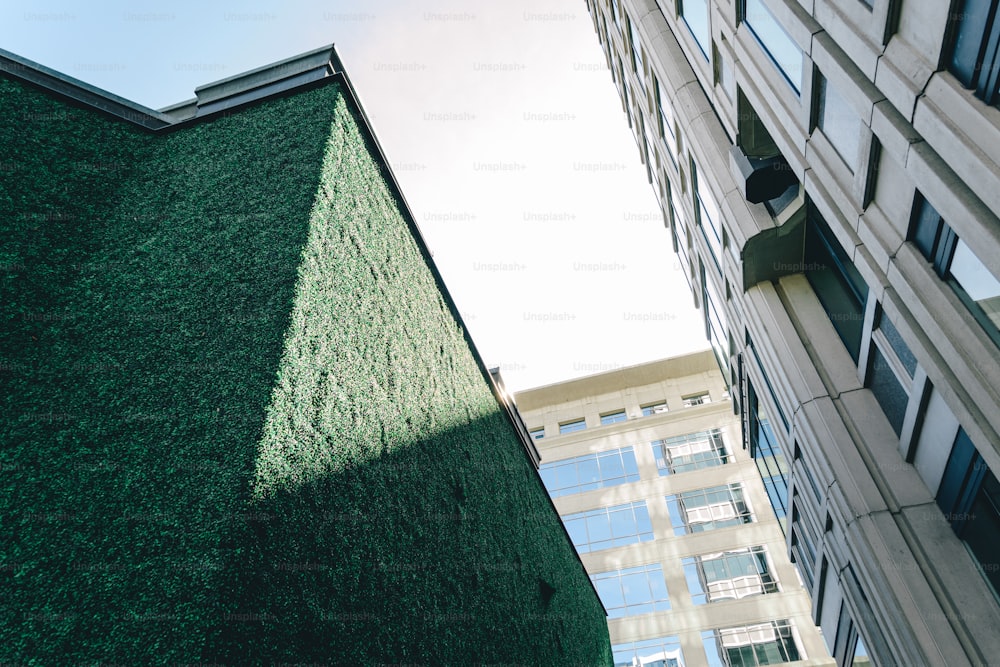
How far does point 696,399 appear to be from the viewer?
127ft

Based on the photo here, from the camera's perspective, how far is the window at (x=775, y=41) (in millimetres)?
8438

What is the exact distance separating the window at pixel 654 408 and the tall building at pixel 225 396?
103ft

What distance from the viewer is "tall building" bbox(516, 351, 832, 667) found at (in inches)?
1086

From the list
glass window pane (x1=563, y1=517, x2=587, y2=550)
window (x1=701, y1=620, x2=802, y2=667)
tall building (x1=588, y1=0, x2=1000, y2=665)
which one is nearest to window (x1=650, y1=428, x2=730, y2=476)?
glass window pane (x1=563, y1=517, x2=587, y2=550)

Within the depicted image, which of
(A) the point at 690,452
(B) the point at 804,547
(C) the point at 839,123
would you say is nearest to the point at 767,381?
(B) the point at 804,547

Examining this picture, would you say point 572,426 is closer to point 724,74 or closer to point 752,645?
point 752,645

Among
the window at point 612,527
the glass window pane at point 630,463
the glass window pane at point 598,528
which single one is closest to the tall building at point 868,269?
the window at point 612,527

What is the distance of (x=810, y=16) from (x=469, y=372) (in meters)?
7.51

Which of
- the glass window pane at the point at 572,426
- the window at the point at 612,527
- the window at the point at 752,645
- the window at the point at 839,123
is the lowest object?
the window at the point at 752,645

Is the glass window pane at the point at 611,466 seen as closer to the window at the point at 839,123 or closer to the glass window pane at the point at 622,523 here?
the glass window pane at the point at 622,523

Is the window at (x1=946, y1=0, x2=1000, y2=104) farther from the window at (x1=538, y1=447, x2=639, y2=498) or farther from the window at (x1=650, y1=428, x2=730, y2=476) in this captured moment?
the window at (x1=538, y1=447, x2=639, y2=498)

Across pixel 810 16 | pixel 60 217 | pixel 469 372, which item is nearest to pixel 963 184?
pixel 810 16

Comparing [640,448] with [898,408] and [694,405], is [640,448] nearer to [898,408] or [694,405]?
[694,405]

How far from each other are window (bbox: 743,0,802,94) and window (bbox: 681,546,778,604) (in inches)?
1048
